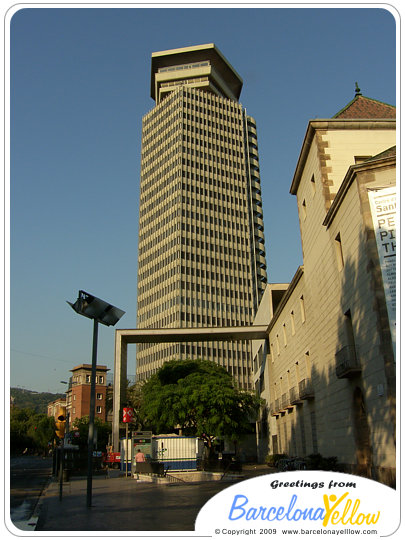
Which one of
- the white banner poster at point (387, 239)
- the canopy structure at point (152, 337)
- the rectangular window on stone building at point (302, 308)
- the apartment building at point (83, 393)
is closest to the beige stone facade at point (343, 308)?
the rectangular window on stone building at point (302, 308)

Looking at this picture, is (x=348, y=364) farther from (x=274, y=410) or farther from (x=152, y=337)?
(x=152, y=337)

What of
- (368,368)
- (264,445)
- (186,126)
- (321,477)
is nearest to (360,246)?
(368,368)

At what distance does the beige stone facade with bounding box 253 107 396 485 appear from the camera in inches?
701

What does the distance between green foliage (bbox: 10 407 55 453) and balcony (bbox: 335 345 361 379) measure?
6992 centimetres

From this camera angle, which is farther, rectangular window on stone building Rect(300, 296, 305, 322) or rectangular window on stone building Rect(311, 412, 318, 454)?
rectangular window on stone building Rect(300, 296, 305, 322)

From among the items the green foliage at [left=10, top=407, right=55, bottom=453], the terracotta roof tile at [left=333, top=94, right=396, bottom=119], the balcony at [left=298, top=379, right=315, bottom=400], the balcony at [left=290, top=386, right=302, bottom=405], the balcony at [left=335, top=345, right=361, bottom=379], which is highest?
the terracotta roof tile at [left=333, top=94, right=396, bottom=119]

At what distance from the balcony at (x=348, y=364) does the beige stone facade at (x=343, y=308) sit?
0.04m

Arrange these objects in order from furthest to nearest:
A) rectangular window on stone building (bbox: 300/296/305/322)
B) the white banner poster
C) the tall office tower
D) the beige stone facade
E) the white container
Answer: the tall office tower, rectangular window on stone building (bbox: 300/296/305/322), the white container, the beige stone facade, the white banner poster

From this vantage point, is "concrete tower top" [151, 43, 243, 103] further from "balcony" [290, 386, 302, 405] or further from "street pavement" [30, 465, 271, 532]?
"street pavement" [30, 465, 271, 532]

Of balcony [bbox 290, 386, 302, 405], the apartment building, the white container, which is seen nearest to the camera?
the white container

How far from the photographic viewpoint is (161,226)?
12025 cm

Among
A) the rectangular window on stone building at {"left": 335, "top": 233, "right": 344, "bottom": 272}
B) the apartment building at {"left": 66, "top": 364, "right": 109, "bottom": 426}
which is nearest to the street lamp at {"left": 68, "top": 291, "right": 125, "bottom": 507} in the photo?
the rectangular window on stone building at {"left": 335, "top": 233, "right": 344, "bottom": 272}

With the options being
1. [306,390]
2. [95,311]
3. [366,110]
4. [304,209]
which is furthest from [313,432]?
[95,311]
